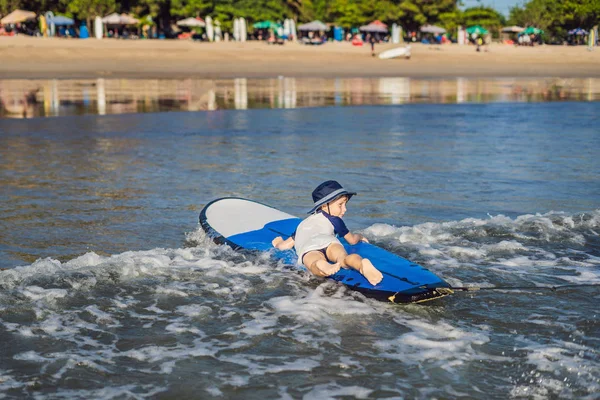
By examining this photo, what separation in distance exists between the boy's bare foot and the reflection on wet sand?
15439 millimetres

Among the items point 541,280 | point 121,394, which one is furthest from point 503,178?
point 121,394

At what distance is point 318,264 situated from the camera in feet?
21.5

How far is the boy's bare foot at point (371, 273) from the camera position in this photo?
6141 mm

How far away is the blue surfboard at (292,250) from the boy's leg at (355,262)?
0.20ft

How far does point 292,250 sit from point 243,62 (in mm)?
39260

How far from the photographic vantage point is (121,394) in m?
4.67

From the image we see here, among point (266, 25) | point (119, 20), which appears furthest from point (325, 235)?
point (266, 25)

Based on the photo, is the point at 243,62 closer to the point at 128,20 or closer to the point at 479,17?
the point at 128,20

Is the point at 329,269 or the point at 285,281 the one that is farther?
the point at 285,281

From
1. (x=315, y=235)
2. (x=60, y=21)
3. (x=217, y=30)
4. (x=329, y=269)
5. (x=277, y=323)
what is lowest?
(x=277, y=323)

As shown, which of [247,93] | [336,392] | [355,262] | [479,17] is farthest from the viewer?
[479,17]

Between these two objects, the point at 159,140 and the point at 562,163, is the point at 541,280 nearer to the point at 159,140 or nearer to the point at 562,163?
the point at 562,163

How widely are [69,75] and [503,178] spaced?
28106 mm

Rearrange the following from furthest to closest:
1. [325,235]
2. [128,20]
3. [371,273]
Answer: [128,20] < [325,235] < [371,273]
